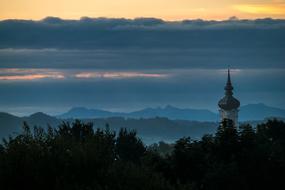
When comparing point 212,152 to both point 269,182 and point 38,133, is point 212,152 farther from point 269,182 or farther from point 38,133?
point 38,133

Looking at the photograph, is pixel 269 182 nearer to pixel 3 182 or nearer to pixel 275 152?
pixel 275 152

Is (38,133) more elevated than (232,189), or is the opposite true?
(38,133)

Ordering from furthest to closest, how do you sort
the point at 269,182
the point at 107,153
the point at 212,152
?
1. the point at 212,152
2. the point at 269,182
3. the point at 107,153

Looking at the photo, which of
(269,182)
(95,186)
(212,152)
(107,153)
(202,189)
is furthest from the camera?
(212,152)

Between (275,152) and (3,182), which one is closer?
(3,182)

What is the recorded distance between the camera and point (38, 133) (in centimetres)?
4662

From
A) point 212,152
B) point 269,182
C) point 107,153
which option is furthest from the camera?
point 212,152

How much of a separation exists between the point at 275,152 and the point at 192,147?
5926 millimetres

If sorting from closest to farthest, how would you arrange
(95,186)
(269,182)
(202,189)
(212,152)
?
(95,186) → (202,189) → (269,182) → (212,152)

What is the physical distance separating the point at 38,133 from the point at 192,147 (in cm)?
1929

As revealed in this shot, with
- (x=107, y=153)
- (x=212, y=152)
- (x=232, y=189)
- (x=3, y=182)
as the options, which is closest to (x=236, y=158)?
(x=212, y=152)

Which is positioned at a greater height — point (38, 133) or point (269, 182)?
point (38, 133)

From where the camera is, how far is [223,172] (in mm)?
58375

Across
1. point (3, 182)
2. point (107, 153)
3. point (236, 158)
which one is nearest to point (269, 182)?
point (236, 158)
